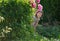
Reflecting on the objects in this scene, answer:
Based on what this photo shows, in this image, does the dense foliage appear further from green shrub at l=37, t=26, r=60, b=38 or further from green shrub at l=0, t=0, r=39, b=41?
green shrub at l=0, t=0, r=39, b=41

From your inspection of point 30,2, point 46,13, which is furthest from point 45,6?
point 30,2

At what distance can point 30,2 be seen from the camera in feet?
23.4

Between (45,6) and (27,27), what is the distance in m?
4.07

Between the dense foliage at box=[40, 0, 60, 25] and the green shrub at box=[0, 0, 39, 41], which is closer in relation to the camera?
the green shrub at box=[0, 0, 39, 41]

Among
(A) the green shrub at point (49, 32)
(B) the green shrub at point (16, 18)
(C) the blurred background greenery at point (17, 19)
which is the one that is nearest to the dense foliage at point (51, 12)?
(A) the green shrub at point (49, 32)

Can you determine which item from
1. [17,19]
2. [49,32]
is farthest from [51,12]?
[17,19]

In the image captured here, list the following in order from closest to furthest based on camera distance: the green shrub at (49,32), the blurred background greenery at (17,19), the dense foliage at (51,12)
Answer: the blurred background greenery at (17,19) < the green shrub at (49,32) < the dense foliage at (51,12)

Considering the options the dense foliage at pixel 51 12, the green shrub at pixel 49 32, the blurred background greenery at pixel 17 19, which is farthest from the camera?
the dense foliage at pixel 51 12

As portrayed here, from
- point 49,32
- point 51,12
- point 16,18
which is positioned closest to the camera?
point 16,18

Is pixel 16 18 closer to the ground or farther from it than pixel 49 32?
farther from it

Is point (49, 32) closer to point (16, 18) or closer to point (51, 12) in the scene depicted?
point (51, 12)

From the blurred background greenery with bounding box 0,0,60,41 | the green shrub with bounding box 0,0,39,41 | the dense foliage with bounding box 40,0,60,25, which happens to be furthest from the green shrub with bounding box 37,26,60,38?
the green shrub with bounding box 0,0,39,41

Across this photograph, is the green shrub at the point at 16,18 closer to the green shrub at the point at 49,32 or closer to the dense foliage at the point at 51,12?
the green shrub at the point at 49,32

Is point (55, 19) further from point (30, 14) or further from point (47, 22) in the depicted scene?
point (30, 14)
